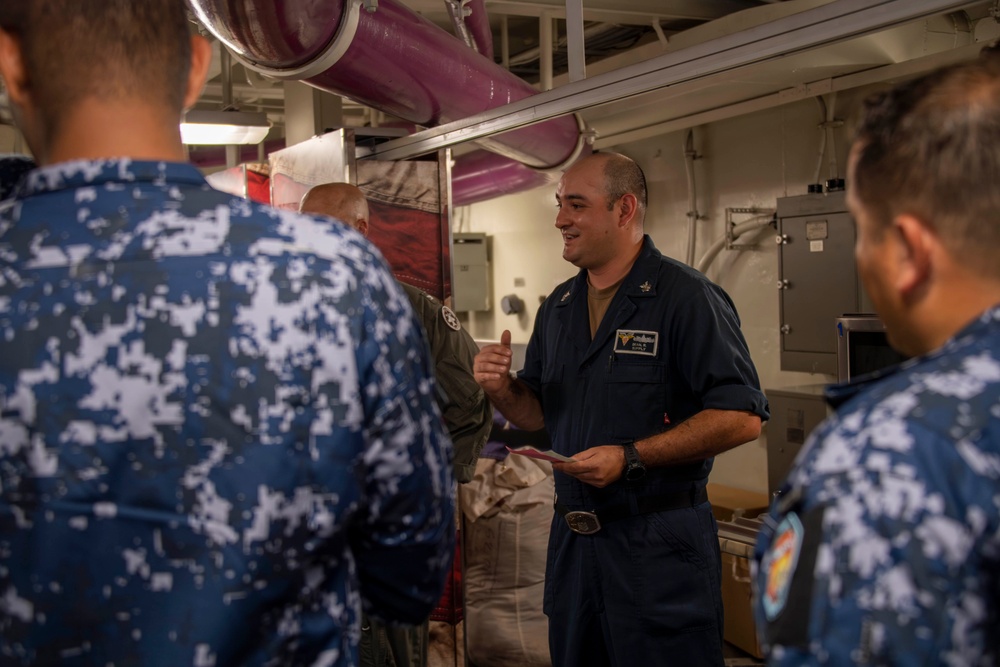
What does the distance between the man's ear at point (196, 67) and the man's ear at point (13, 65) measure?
0.16 metres

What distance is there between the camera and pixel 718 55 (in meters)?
1.93

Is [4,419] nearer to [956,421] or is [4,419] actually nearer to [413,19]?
[956,421]

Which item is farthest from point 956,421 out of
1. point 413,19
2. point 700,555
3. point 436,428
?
point 413,19

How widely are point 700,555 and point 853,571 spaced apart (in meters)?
1.48

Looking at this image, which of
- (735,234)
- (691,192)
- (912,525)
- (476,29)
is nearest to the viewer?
(912,525)

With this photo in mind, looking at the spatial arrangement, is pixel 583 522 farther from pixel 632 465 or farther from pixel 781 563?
pixel 781 563

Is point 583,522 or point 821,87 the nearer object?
point 583,522

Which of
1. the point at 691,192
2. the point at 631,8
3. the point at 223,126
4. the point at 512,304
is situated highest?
the point at 631,8

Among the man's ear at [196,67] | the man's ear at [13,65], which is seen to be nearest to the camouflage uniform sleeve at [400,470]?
the man's ear at [196,67]

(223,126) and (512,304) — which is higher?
(223,126)

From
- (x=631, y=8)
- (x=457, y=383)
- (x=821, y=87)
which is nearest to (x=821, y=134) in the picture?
(x=821, y=87)

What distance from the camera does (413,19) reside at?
3076 millimetres

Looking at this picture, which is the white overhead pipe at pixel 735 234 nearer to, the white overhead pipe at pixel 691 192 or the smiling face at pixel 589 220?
the white overhead pipe at pixel 691 192

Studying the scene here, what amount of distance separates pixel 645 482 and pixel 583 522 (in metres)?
0.19
